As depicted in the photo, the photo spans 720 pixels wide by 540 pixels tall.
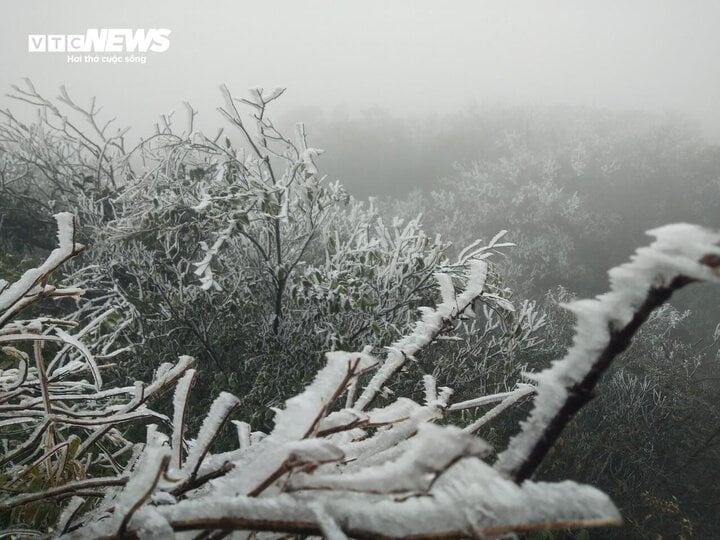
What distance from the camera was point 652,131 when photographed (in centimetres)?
1611

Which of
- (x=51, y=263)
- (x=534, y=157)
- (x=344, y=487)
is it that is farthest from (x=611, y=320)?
(x=534, y=157)

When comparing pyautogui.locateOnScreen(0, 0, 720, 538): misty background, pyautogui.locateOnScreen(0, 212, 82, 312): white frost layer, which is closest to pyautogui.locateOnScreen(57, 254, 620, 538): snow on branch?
pyautogui.locateOnScreen(0, 212, 82, 312): white frost layer

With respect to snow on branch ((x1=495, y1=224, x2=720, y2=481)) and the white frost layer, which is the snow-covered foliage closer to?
snow on branch ((x1=495, y1=224, x2=720, y2=481))

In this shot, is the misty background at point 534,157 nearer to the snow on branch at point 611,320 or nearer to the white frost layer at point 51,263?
the white frost layer at point 51,263

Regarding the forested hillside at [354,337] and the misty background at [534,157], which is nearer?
the forested hillside at [354,337]

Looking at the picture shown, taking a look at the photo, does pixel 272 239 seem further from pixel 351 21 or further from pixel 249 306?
pixel 351 21

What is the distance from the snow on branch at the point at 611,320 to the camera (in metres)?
0.27

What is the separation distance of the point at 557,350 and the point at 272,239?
556 centimetres

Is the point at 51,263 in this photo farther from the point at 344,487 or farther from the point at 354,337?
the point at 354,337

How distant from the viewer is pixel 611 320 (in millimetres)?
290

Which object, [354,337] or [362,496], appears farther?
[354,337]

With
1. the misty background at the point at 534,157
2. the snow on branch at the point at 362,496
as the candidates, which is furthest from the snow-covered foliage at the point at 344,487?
the misty background at the point at 534,157

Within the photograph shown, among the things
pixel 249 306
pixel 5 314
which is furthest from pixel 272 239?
pixel 5 314

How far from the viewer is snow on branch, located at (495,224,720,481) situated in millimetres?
267
